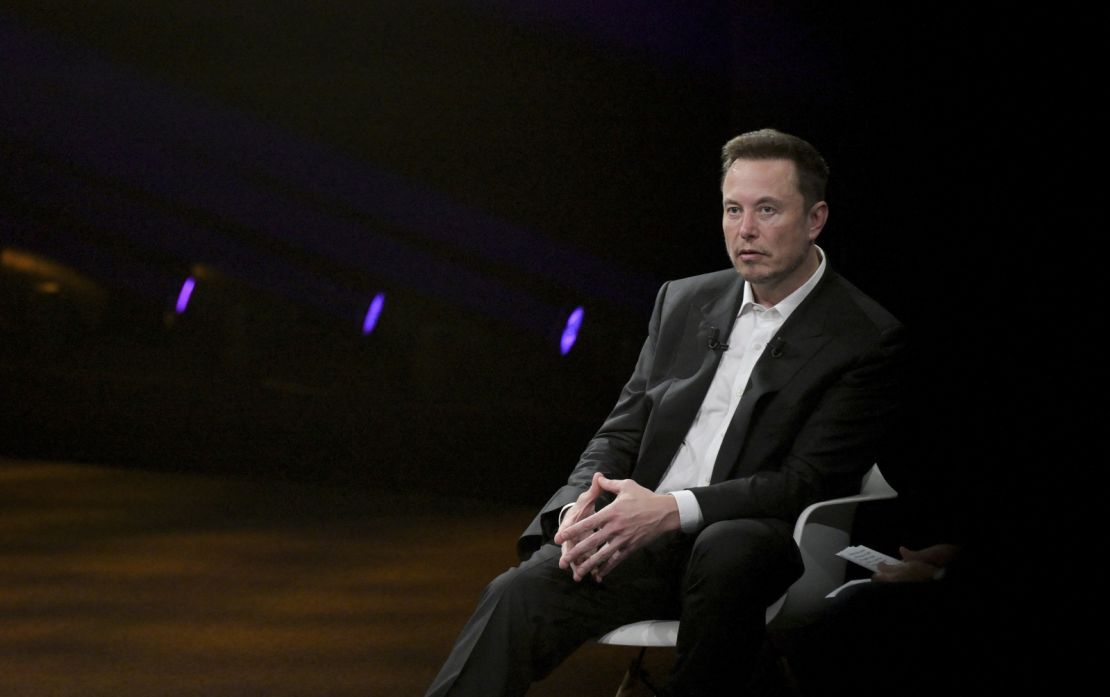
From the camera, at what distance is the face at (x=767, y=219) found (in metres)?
2.16

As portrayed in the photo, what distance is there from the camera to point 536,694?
2.93 m

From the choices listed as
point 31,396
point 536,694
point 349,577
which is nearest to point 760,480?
point 536,694

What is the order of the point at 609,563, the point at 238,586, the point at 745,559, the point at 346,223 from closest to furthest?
1. the point at 745,559
2. the point at 609,563
3. the point at 238,586
4. the point at 346,223

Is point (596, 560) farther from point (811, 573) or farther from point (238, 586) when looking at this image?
point (238, 586)

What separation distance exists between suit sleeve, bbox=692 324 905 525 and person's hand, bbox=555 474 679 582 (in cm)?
13

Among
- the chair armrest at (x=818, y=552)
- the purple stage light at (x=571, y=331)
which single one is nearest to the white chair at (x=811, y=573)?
the chair armrest at (x=818, y=552)

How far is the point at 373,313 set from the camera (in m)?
10.2

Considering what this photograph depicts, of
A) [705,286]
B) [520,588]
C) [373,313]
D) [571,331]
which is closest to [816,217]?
[705,286]

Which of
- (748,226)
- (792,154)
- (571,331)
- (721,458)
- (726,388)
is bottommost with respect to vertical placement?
(721,458)

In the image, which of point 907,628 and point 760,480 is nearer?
point 907,628

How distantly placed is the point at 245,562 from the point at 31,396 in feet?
11.2

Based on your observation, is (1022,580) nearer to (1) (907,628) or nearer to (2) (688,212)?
(1) (907,628)

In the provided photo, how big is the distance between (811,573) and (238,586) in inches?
91.6

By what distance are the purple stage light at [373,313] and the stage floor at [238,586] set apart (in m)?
3.97
